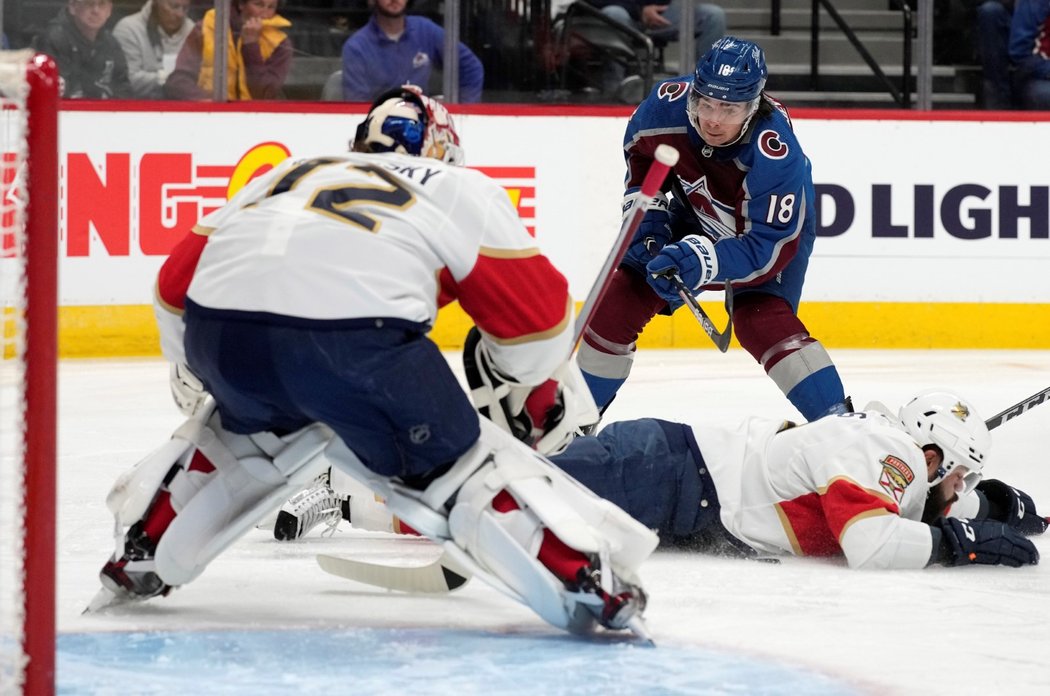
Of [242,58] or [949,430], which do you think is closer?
[949,430]

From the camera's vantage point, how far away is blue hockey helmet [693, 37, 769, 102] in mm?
3357

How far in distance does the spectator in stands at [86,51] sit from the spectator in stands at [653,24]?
1.82m

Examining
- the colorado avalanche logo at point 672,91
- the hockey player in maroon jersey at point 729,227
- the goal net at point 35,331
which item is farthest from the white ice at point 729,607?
the colorado avalanche logo at point 672,91

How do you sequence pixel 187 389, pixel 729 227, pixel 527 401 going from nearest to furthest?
1. pixel 527 401
2. pixel 187 389
3. pixel 729 227

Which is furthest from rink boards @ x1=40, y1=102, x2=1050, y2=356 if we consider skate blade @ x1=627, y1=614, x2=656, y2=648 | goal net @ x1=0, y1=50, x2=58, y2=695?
goal net @ x1=0, y1=50, x2=58, y2=695

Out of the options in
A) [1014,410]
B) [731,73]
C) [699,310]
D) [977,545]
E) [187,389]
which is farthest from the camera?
[699,310]

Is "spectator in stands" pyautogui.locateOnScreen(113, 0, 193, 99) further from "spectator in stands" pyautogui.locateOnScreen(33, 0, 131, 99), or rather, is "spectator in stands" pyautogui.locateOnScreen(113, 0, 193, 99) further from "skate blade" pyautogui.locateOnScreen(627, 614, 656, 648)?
"skate blade" pyautogui.locateOnScreen(627, 614, 656, 648)

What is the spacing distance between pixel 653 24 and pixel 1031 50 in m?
1.49

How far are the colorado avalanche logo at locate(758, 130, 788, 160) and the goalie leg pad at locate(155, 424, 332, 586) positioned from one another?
61.9 inches

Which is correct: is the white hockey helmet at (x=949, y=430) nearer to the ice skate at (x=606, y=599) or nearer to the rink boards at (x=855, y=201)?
the ice skate at (x=606, y=599)

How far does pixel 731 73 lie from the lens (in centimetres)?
336

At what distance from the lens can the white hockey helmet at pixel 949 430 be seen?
2.70 metres

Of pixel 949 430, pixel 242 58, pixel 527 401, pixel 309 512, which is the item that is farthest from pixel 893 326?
pixel 527 401

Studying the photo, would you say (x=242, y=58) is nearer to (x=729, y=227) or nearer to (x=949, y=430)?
(x=729, y=227)
